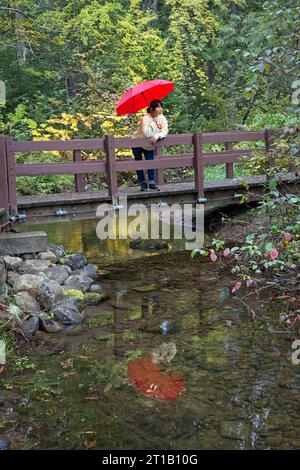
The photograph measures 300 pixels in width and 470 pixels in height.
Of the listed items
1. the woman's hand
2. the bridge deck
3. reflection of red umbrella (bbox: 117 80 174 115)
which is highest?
reflection of red umbrella (bbox: 117 80 174 115)

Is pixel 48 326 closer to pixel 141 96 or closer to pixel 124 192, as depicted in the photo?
pixel 124 192

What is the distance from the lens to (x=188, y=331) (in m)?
7.44

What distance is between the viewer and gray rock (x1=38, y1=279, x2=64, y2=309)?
8.01m

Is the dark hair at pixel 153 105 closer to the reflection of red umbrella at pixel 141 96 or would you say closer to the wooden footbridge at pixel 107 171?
the reflection of red umbrella at pixel 141 96

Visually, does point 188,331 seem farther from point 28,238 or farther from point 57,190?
point 57,190

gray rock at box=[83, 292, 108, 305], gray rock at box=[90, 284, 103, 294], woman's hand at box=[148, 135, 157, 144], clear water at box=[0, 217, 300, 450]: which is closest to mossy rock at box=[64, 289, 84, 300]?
gray rock at box=[83, 292, 108, 305]

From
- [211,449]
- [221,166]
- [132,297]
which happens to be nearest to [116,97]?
[221,166]

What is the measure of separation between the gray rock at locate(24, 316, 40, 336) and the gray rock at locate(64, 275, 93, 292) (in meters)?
1.65

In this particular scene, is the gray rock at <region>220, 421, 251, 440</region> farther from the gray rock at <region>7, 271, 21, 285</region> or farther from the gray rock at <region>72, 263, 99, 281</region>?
the gray rock at <region>72, 263, 99, 281</region>

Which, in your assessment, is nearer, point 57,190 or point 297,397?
point 297,397

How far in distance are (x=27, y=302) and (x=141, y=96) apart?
204 inches

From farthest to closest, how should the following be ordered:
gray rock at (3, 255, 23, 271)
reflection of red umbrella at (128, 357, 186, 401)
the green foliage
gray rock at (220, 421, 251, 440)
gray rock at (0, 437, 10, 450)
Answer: the green foliage
gray rock at (3, 255, 23, 271)
reflection of red umbrella at (128, 357, 186, 401)
gray rock at (220, 421, 251, 440)
gray rock at (0, 437, 10, 450)

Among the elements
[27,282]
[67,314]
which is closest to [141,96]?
[27,282]

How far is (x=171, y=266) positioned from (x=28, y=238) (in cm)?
283
